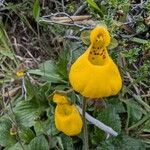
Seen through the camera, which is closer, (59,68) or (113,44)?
(113,44)

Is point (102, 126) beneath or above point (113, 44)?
beneath

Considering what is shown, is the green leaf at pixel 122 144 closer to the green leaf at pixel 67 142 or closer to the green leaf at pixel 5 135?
the green leaf at pixel 67 142

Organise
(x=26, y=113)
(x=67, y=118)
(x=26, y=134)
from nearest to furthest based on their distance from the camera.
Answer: (x=67, y=118), (x=26, y=134), (x=26, y=113)

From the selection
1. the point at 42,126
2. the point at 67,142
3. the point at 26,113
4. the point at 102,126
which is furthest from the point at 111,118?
the point at 26,113

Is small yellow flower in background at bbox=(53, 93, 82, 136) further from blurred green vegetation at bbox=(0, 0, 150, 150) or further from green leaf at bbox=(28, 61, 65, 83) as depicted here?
green leaf at bbox=(28, 61, 65, 83)

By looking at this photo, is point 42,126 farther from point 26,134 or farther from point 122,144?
point 122,144

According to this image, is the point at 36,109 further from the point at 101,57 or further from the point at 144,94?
the point at 101,57

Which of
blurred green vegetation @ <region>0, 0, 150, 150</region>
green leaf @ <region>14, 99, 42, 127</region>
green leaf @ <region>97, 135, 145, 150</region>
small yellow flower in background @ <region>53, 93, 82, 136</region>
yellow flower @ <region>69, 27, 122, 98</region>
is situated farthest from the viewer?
green leaf @ <region>14, 99, 42, 127</region>

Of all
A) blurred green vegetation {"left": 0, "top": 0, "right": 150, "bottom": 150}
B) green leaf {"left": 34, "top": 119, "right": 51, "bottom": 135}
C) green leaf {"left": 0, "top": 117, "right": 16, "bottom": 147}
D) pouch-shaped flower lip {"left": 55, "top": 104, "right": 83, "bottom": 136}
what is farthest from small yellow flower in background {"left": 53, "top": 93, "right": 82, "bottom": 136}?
green leaf {"left": 0, "top": 117, "right": 16, "bottom": 147}
